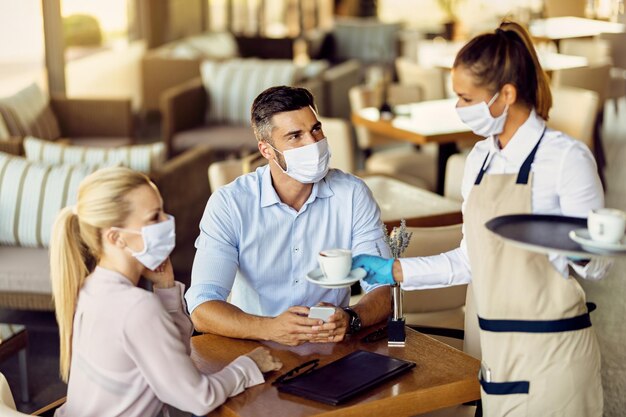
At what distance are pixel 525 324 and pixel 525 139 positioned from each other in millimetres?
421

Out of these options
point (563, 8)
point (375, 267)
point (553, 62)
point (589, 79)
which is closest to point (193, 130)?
point (553, 62)

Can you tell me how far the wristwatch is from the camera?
2721 millimetres

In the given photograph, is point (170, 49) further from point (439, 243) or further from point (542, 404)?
point (542, 404)

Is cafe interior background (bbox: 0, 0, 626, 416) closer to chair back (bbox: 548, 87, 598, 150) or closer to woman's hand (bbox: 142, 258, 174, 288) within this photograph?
chair back (bbox: 548, 87, 598, 150)

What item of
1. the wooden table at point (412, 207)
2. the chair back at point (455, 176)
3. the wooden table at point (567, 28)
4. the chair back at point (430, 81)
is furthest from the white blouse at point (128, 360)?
the wooden table at point (567, 28)

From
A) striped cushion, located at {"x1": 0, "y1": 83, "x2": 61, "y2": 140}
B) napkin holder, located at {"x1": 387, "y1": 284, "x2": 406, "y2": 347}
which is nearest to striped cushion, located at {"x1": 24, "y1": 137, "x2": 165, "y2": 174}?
striped cushion, located at {"x1": 0, "y1": 83, "x2": 61, "y2": 140}

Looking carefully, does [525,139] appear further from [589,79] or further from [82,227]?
[589,79]

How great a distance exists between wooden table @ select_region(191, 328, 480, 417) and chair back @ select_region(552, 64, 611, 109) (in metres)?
5.44

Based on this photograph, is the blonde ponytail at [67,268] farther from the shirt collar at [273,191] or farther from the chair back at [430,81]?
the chair back at [430,81]

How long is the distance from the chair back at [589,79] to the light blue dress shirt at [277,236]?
16.8ft

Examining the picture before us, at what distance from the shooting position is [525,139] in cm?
230

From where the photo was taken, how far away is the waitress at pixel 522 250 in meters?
2.25

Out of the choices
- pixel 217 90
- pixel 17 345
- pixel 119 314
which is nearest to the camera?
pixel 119 314

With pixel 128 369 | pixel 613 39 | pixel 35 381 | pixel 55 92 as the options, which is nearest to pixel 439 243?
pixel 128 369
